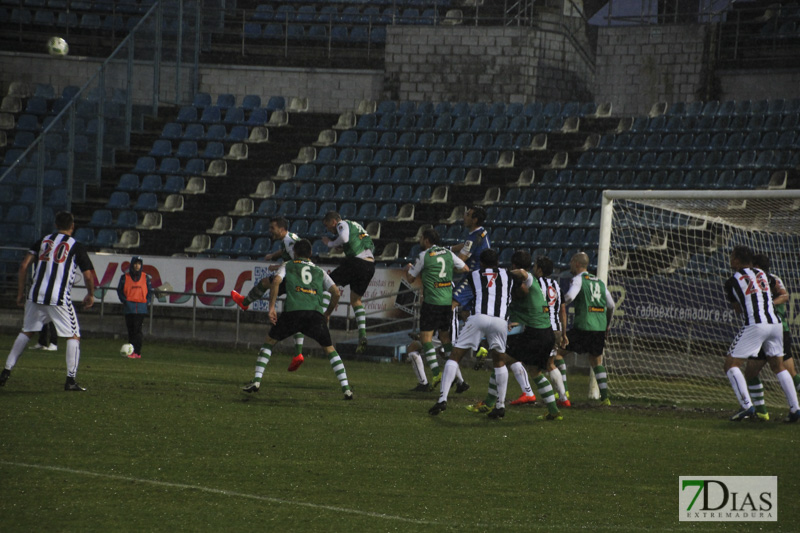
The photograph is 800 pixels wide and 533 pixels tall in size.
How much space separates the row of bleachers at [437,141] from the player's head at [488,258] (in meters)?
15.4

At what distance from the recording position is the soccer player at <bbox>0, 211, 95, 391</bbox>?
11531mm

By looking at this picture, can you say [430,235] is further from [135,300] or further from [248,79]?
[248,79]

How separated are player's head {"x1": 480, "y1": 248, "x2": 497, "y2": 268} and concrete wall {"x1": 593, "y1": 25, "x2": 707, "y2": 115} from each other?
58.6 ft

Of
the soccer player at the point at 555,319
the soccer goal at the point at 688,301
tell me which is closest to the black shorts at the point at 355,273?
the soccer player at the point at 555,319

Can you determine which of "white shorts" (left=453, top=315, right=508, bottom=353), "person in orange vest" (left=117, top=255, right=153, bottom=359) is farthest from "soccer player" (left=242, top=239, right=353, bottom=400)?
"person in orange vest" (left=117, top=255, right=153, bottom=359)

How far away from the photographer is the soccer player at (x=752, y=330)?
1203cm

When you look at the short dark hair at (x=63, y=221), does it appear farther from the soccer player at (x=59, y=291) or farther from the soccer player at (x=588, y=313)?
the soccer player at (x=588, y=313)

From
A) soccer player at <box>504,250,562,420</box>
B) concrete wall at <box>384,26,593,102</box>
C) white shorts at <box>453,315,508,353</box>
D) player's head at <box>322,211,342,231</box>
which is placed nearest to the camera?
white shorts at <box>453,315,508,353</box>

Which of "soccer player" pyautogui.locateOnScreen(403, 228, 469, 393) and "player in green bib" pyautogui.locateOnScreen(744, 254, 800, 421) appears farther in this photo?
"soccer player" pyautogui.locateOnScreen(403, 228, 469, 393)

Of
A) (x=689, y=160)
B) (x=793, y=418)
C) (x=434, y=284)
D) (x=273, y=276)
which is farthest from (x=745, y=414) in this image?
(x=689, y=160)

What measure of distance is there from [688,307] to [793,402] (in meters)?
6.50

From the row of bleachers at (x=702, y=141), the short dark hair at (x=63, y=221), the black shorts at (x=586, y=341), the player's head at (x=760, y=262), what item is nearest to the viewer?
the short dark hair at (x=63, y=221)

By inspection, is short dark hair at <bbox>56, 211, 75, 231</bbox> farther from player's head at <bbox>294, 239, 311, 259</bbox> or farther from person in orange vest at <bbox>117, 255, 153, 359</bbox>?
person in orange vest at <bbox>117, 255, 153, 359</bbox>

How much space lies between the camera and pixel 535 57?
2839cm
